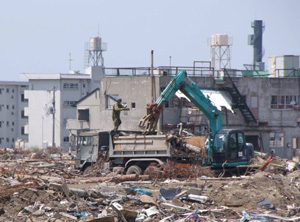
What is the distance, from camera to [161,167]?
26531mm

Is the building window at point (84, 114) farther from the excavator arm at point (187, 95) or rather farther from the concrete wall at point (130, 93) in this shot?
the excavator arm at point (187, 95)

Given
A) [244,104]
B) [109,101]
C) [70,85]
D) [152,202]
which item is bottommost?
[152,202]

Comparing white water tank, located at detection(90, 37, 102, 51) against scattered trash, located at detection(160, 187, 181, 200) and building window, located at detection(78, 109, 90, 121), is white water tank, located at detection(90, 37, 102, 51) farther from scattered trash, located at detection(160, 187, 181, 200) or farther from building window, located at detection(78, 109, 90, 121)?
scattered trash, located at detection(160, 187, 181, 200)

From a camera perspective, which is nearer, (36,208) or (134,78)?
(36,208)

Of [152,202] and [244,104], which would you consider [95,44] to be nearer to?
[244,104]

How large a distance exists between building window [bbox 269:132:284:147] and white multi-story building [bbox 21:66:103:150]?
108 feet

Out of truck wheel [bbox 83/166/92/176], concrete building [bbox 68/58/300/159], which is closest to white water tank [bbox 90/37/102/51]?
concrete building [bbox 68/58/300/159]

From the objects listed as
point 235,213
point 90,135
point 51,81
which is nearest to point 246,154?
point 90,135

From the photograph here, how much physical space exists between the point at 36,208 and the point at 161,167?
381 inches

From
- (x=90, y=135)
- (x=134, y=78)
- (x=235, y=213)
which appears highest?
(x=134, y=78)

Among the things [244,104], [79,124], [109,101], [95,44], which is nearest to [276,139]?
[244,104]

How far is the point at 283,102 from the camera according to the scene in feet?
165

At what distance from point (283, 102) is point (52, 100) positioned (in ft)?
118

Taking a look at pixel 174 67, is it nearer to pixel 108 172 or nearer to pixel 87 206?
pixel 108 172
